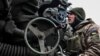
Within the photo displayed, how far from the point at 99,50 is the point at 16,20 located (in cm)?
138

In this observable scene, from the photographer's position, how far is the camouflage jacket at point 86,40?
5.88 meters

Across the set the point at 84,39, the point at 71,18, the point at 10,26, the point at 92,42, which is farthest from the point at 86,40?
the point at 10,26

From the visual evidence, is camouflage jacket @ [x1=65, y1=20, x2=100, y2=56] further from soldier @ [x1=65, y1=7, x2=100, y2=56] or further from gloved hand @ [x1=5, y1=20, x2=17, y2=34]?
gloved hand @ [x1=5, y1=20, x2=17, y2=34]

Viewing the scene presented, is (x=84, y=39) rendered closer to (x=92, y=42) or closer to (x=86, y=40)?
(x=86, y=40)

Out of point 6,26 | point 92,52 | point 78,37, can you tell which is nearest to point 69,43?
point 78,37

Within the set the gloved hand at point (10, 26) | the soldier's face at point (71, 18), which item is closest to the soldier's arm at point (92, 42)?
the soldier's face at point (71, 18)

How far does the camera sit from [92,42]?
595 cm

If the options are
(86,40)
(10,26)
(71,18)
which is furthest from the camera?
(71,18)

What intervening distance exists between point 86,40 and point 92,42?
175mm

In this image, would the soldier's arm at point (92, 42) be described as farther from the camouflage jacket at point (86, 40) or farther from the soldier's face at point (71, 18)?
the soldier's face at point (71, 18)

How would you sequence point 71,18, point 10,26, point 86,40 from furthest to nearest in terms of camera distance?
point 71,18
point 86,40
point 10,26

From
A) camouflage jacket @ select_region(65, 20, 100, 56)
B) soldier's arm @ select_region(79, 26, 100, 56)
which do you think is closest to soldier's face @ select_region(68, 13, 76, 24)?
camouflage jacket @ select_region(65, 20, 100, 56)

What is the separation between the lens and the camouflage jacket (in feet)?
19.3

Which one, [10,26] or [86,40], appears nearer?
[10,26]
